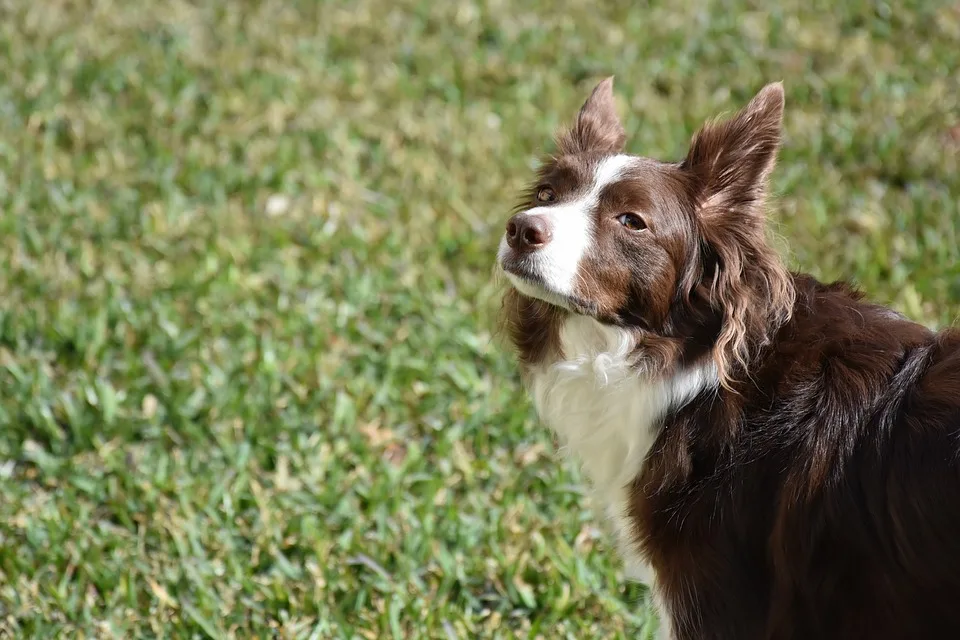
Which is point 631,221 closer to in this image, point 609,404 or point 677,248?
point 677,248

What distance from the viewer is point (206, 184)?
6.07 meters

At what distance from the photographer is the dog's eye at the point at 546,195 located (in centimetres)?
315

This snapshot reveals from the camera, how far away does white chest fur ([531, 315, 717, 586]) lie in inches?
117

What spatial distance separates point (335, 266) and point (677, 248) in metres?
3.01

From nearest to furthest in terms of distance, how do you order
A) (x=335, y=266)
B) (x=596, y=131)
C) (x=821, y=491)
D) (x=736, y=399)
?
(x=821, y=491), (x=736, y=399), (x=596, y=131), (x=335, y=266)

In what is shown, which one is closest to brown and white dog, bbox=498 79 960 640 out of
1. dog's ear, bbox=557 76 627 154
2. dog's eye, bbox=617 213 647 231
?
dog's eye, bbox=617 213 647 231

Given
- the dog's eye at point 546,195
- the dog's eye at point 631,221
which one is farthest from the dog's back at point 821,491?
the dog's eye at point 546,195

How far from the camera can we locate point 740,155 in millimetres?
2959

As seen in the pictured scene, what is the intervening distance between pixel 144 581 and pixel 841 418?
2573 mm

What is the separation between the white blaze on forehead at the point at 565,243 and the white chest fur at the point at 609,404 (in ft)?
0.60

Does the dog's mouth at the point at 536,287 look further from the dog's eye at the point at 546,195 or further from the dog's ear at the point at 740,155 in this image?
the dog's ear at the point at 740,155

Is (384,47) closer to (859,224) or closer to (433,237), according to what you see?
(433,237)

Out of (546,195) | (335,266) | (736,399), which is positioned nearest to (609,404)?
(736,399)

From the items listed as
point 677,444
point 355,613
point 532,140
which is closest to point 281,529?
point 355,613
